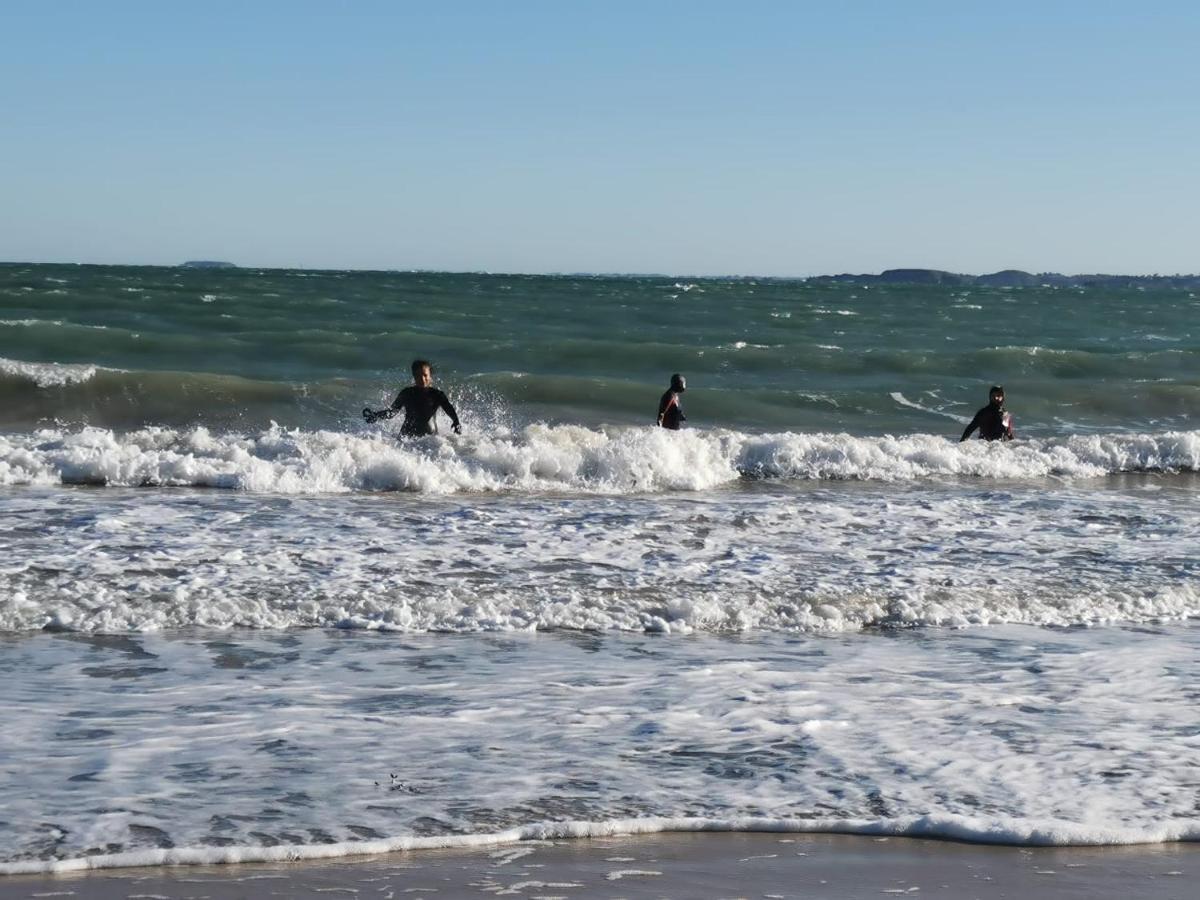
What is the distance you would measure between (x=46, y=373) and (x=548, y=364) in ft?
38.4

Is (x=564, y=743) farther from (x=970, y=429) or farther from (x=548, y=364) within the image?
(x=548, y=364)

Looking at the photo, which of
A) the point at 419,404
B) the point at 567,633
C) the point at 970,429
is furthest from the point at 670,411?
the point at 567,633

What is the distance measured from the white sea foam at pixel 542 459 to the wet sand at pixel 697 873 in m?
9.35

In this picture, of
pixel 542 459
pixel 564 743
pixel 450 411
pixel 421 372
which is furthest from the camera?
pixel 542 459

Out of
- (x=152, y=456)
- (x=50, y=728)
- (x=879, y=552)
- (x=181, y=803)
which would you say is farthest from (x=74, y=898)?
(x=152, y=456)

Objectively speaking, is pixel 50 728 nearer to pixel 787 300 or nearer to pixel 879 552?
pixel 879 552

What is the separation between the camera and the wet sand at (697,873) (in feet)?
14.8

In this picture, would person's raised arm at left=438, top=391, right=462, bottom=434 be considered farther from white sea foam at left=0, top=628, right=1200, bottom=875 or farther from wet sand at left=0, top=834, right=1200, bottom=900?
wet sand at left=0, top=834, right=1200, bottom=900

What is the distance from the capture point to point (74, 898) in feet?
14.4

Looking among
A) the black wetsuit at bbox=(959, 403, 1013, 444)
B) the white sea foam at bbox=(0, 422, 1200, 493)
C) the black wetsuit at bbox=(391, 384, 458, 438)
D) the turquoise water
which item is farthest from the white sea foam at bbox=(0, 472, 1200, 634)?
the turquoise water

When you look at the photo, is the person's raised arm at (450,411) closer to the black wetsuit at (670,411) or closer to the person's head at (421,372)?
the person's head at (421,372)

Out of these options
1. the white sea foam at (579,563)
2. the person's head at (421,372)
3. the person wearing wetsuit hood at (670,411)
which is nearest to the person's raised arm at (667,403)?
the person wearing wetsuit hood at (670,411)

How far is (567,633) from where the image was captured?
27.5ft

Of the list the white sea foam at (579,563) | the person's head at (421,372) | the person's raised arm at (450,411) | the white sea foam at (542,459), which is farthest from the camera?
the person's head at (421,372)
